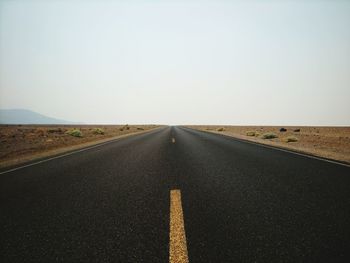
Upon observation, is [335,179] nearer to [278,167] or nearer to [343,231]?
[278,167]

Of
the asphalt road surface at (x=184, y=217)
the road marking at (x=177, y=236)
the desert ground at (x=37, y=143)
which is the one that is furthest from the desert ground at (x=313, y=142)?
the desert ground at (x=37, y=143)

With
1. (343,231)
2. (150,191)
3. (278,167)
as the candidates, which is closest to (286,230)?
(343,231)

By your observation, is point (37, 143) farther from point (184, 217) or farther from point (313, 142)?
point (313, 142)

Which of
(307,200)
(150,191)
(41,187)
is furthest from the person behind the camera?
(41,187)

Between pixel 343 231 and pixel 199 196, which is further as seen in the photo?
pixel 199 196

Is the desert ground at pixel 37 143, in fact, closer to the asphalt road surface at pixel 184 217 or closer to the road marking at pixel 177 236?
the asphalt road surface at pixel 184 217

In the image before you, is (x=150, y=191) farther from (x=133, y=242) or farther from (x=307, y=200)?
(x=307, y=200)

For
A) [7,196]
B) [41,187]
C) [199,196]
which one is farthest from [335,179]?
[7,196]

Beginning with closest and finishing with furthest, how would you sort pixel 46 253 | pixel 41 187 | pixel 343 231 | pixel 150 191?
pixel 46 253 → pixel 343 231 → pixel 150 191 → pixel 41 187

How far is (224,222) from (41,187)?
404 centimetres

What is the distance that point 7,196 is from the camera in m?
4.68

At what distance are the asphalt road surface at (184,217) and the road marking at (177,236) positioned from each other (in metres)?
0.06

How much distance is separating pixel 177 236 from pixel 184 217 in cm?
55

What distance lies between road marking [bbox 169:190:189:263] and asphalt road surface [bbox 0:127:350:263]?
0.18ft
